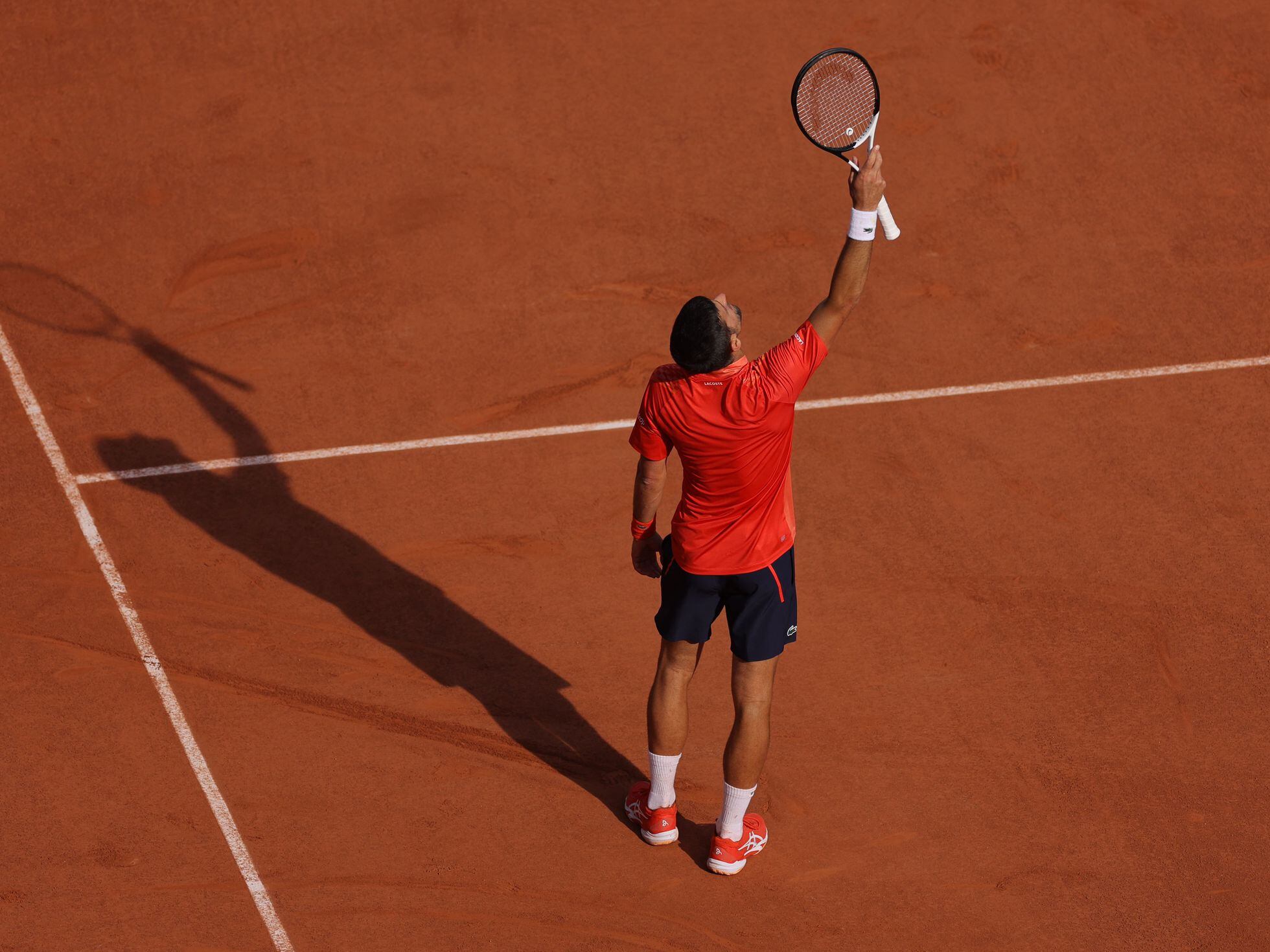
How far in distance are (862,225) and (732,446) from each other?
0.93 meters

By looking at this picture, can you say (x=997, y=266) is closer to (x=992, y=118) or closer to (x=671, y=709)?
(x=992, y=118)

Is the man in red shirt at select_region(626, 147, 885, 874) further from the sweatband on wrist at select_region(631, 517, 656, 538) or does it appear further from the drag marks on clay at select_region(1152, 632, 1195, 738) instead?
the drag marks on clay at select_region(1152, 632, 1195, 738)

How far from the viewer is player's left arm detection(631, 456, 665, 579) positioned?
544cm

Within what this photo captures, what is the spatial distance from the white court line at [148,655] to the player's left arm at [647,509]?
214cm

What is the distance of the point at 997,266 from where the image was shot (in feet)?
29.4

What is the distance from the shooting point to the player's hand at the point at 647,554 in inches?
225

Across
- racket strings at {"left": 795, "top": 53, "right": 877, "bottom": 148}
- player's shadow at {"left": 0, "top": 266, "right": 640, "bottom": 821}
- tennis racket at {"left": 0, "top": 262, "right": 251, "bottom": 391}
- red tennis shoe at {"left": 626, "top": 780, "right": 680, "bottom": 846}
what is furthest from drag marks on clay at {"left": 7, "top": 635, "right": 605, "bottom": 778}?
racket strings at {"left": 795, "top": 53, "right": 877, "bottom": 148}

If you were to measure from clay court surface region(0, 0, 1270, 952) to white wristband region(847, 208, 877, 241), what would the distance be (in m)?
2.46

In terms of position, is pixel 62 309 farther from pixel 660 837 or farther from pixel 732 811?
pixel 732 811

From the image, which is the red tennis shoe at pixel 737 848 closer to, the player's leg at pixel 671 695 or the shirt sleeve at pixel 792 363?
the player's leg at pixel 671 695

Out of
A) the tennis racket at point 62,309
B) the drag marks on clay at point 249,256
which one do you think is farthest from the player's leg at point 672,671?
the drag marks on clay at point 249,256

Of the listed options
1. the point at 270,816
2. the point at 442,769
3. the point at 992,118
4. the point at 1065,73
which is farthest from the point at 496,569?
the point at 1065,73

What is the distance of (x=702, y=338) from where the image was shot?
504 centimetres

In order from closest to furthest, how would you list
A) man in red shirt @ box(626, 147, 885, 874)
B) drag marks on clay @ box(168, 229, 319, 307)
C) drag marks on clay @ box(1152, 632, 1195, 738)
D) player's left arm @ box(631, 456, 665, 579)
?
man in red shirt @ box(626, 147, 885, 874), player's left arm @ box(631, 456, 665, 579), drag marks on clay @ box(1152, 632, 1195, 738), drag marks on clay @ box(168, 229, 319, 307)
